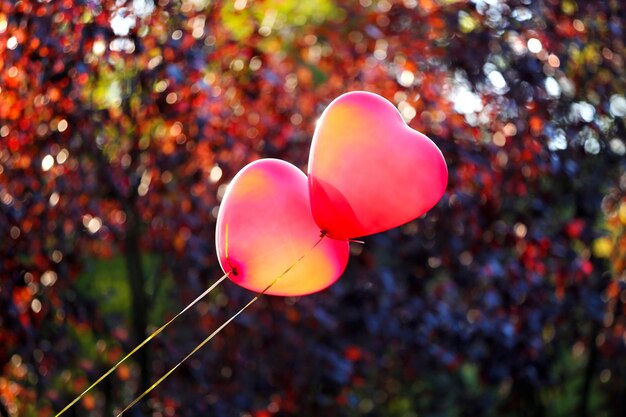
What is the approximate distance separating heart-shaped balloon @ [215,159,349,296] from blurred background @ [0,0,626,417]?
2.17 feet

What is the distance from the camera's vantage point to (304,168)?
3281 mm

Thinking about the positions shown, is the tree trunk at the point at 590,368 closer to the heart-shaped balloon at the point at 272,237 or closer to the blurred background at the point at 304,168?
the blurred background at the point at 304,168

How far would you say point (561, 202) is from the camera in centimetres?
358

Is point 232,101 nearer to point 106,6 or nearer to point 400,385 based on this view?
point 106,6

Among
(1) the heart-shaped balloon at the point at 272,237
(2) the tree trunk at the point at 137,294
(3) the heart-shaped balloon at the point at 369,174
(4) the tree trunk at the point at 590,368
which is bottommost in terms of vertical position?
(4) the tree trunk at the point at 590,368

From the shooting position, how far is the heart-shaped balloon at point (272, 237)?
1992 mm

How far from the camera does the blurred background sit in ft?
8.81

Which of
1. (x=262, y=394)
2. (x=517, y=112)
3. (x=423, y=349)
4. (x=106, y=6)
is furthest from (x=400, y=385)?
(x=106, y=6)

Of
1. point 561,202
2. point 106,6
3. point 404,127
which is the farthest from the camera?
point 561,202

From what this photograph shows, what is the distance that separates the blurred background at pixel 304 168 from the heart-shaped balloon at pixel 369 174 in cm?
79

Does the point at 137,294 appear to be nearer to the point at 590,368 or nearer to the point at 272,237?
the point at 272,237

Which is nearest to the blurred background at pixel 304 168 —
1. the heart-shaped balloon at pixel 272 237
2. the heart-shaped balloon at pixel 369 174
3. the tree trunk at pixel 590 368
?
the tree trunk at pixel 590 368

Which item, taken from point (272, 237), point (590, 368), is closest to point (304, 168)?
point (272, 237)

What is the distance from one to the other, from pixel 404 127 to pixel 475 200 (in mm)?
1321
